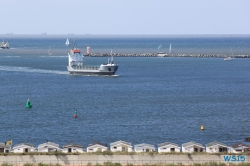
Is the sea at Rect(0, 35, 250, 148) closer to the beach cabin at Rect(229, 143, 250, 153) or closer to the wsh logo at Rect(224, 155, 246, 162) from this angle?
the beach cabin at Rect(229, 143, 250, 153)

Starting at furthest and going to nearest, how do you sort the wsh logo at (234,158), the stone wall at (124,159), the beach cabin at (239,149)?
1. the beach cabin at (239,149)
2. the wsh logo at (234,158)
3. the stone wall at (124,159)

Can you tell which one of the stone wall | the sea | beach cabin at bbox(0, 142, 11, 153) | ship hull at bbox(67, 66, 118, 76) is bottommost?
the stone wall

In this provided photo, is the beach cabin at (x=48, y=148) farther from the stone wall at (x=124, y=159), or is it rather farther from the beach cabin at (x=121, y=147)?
the beach cabin at (x=121, y=147)

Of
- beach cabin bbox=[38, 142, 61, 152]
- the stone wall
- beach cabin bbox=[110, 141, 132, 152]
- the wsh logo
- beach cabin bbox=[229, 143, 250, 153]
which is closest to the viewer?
the stone wall

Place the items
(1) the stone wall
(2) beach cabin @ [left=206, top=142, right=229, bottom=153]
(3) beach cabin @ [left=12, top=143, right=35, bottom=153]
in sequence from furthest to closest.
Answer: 1. (2) beach cabin @ [left=206, top=142, right=229, bottom=153]
2. (3) beach cabin @ [left=12, top=143, right=35, bottom=153]
3. (1) the stone wall

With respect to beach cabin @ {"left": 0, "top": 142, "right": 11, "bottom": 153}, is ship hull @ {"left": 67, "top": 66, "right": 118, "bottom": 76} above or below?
above

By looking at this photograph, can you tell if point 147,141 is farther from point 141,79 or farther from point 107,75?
point 107,75

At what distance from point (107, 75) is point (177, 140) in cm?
4894

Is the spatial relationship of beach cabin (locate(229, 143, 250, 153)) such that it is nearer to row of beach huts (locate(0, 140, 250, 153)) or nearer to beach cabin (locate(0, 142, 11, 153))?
row of beach huts (locate(0, 140, 250, 153))

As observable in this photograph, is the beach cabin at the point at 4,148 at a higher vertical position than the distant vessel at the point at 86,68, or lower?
lower

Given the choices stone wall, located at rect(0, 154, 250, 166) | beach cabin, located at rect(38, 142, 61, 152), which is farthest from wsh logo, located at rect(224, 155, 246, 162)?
beach cabin, located at rect(38, 142, 61, 152)

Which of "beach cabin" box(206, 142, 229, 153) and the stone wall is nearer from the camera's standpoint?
the stone wall

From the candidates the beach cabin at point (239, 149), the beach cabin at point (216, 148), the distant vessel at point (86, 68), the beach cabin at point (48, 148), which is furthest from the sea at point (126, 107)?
the beach cabin at point (239, 149)

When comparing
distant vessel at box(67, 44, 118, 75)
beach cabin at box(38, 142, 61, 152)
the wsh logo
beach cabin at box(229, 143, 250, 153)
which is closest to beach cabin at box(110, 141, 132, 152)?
beach cabin at box(38, 142, 61, 152)
